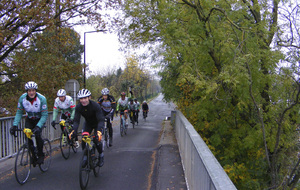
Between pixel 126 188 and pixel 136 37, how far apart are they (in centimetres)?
1236

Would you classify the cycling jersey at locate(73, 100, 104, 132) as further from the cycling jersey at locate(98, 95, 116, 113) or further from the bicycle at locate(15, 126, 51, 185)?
the cycling jersey at locate(98, 95, 116, 113)

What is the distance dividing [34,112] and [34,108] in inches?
3.8

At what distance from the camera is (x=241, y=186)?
1195cm

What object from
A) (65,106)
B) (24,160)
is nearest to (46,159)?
(24,160)

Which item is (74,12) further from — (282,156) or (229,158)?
(282,156)

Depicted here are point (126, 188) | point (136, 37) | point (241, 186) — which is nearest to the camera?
point (126, 188)

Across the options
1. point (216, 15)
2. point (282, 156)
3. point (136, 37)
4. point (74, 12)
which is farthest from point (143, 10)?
point (282, 156)

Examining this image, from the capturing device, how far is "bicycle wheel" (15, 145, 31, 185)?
539cm

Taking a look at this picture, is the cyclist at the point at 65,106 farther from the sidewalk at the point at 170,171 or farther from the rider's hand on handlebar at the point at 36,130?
the sidewalk at the point at 170,171

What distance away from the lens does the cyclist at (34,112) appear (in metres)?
5.62

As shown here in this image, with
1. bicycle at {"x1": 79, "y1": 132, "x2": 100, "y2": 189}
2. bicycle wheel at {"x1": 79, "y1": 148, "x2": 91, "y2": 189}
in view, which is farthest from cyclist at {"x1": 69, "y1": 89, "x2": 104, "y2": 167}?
bicycle wheel at {"x1": 79, "y1": 148, "x2": 91, "y2": 189}

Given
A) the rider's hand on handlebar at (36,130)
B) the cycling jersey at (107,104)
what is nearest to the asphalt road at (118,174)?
the rider's hand on handlebar at (36,130)

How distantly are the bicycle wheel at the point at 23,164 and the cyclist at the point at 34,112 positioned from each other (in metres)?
0.14

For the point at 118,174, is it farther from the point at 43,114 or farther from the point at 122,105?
the point at 122,105
